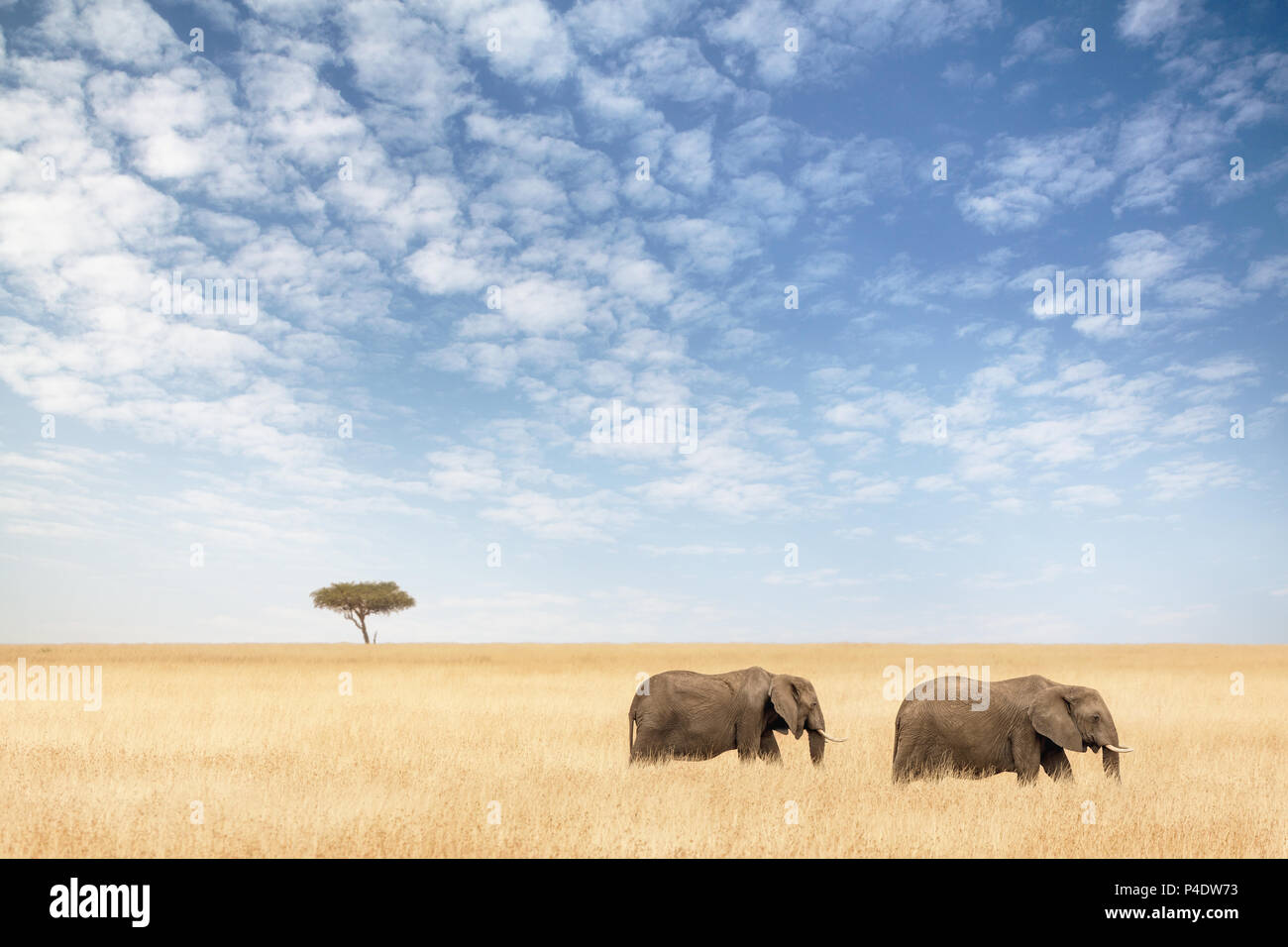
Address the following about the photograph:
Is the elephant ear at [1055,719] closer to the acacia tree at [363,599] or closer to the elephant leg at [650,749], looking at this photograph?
the elephant leg at [650,749]

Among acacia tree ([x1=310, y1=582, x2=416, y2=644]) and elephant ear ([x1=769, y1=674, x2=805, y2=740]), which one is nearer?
elephant ear ([x1=769, y1=674, x2=805, y2=740])

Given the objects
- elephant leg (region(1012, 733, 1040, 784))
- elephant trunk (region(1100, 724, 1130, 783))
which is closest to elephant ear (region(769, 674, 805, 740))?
elephant leg (region(1012, 733, 1040, 784))

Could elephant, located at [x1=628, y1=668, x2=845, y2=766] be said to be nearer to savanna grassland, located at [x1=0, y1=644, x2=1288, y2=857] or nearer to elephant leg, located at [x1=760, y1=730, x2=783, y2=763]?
elephant leg, located at [x1=760, y1=730, x2=783, y2=763]

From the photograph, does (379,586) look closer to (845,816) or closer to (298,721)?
(298,721)

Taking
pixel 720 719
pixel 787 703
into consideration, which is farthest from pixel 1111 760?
pixel 720 719

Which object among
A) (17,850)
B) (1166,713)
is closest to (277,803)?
(17,850)

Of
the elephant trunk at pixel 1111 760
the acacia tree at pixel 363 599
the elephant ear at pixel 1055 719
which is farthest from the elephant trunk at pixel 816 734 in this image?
the acacia tree at pixel 363 599
